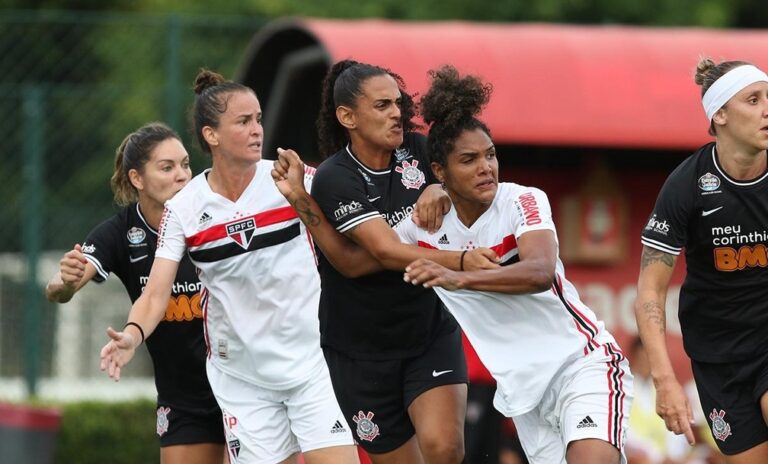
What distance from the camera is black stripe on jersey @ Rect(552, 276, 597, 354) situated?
6922 mm

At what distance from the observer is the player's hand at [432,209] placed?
7.10m

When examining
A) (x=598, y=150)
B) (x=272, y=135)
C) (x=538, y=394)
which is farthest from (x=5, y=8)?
(x=538, y=394)

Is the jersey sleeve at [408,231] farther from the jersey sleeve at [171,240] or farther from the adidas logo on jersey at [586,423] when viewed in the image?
the adidas logo on jersey at [586,423]

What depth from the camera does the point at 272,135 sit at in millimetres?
13961

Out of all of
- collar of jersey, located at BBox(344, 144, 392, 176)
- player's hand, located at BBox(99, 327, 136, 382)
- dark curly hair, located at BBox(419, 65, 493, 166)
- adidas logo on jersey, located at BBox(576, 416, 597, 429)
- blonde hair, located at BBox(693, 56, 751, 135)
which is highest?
blonde hair, located at BBox(693, 56, 751, 135)

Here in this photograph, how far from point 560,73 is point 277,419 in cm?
623

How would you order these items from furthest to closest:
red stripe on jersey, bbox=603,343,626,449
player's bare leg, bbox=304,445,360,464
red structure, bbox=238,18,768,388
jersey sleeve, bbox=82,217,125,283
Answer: red structure, bbox=238,18,768,388 < jersey sleeve, bbox=82,217,125,283 < player's bare leg, bbox=304,445,360,464 < red stripe on jersey, bbox=603,343,626,449

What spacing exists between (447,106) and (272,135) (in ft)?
23.0

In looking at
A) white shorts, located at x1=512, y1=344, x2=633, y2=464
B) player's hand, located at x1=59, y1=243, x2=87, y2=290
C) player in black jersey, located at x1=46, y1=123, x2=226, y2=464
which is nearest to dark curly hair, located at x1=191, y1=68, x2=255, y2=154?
player in black jersey, located at x1=46, y1=123, x2=226, y2=464

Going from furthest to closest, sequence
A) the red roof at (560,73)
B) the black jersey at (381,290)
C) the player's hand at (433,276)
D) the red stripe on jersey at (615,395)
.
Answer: the red roof at (560,73) < the black jersey at (381,290) < the red stripe on jersey at (615,395) < the player's hand at (433,276)

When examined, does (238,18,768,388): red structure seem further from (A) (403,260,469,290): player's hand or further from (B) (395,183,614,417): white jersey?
(A) (403,260,469,290): player's hand

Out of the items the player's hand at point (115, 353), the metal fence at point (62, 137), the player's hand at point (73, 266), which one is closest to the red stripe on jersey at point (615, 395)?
the player's hand at point (115, 353)

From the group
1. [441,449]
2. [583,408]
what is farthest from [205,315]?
[583,408]

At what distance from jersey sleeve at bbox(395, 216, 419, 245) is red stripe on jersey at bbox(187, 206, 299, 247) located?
0.54 metres
